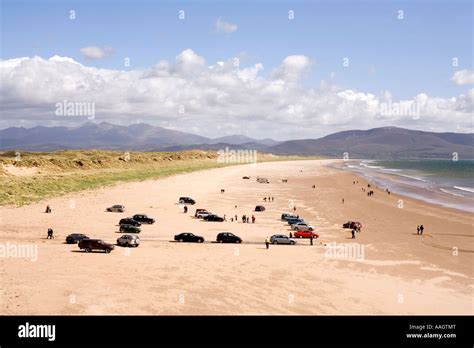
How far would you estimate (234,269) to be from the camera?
31.8 metres

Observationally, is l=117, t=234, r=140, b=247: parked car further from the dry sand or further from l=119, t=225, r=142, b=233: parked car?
l=119, t=225, r=142, b=233: parked car

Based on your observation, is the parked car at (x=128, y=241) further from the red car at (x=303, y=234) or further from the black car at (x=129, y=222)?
the red car at (x=303, y=234)

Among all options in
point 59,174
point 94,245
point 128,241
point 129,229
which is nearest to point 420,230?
point 129,229

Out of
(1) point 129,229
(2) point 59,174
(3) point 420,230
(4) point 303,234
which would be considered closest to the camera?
(4) point 303,234

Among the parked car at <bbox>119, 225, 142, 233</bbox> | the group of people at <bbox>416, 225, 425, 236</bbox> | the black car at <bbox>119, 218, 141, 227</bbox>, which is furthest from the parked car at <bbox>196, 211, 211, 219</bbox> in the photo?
the group of people at <bbox>416, 225, 425, 236</bbox>

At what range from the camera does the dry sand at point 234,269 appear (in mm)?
24562

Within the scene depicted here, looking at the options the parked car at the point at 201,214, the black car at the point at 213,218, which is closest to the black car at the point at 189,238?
the black car at the point at 213,218

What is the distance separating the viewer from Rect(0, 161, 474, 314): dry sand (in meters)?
24.6

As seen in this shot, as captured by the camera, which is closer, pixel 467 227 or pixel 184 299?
pixel 184 299

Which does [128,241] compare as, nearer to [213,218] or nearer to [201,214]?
[213,218]

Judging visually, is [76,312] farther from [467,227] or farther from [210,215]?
[467,227]
